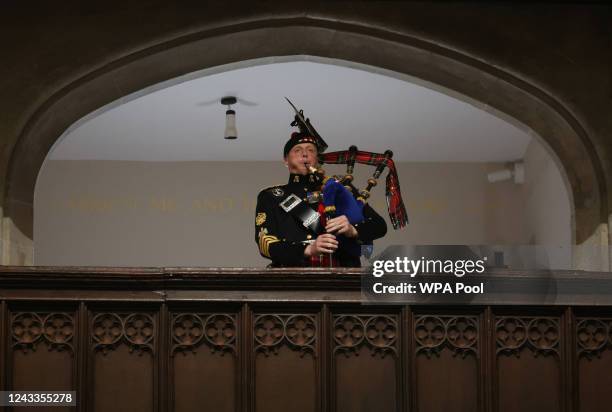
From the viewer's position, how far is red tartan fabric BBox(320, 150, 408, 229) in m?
5.73

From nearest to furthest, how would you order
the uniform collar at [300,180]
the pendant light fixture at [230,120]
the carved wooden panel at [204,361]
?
1. the carved wooden panel at [204,361]
2. the uniform collar at [300,180]
3. the pendant light fixture at [230,120]

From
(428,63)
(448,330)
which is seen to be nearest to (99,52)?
(428,63)

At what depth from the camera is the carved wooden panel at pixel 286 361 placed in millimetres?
4789

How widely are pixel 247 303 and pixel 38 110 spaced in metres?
2.24

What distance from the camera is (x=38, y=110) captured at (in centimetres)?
648

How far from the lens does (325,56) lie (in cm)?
711

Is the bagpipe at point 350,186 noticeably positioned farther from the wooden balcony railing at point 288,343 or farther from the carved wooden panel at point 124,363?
the carved wooden panel at point 124,363

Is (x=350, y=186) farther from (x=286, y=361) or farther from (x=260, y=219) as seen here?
(x=286, y=361)

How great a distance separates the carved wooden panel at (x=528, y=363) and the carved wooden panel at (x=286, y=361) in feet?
2.43

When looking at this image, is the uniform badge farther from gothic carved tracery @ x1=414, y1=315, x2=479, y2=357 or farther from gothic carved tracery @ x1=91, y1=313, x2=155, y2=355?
gothic carved tracery @ x1=414, y1=315, x2=479, y2=357

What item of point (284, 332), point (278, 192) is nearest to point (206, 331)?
point (284, 332)

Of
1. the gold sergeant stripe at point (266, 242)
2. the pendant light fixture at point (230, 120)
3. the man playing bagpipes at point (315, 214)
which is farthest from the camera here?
the pendant light fixture at point (230, 120)

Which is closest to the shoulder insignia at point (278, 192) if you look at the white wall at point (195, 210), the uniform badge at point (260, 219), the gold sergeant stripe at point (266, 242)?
the uniform badge at point (260, 219)

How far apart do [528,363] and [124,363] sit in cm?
161
